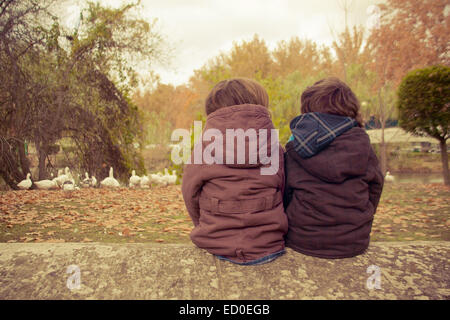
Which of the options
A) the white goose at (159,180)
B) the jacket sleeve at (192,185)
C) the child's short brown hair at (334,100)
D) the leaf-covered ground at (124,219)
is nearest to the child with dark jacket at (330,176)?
the child's short brown hair at (334,100)

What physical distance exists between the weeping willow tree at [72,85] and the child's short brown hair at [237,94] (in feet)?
19.4

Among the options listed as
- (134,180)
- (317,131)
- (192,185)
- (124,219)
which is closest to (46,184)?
(134,180)

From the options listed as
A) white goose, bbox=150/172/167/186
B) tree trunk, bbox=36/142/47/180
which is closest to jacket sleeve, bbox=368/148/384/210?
tree trunk, bbox=36/142/47/180

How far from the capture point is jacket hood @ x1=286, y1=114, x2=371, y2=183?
1.85 metres

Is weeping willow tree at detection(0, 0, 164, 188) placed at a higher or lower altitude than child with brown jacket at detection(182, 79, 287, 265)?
higher

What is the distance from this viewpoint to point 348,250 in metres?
1.96

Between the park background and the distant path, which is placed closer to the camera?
the distant path

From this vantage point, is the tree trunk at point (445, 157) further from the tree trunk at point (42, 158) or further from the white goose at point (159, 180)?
the tree trunk at point (42, 158)

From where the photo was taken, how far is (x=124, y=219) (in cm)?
500

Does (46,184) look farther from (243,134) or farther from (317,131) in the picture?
(317,131)

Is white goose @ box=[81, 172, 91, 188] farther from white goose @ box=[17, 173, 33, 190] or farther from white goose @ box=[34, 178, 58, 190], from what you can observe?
white goose @ box=[17, 173, 33, 190]
